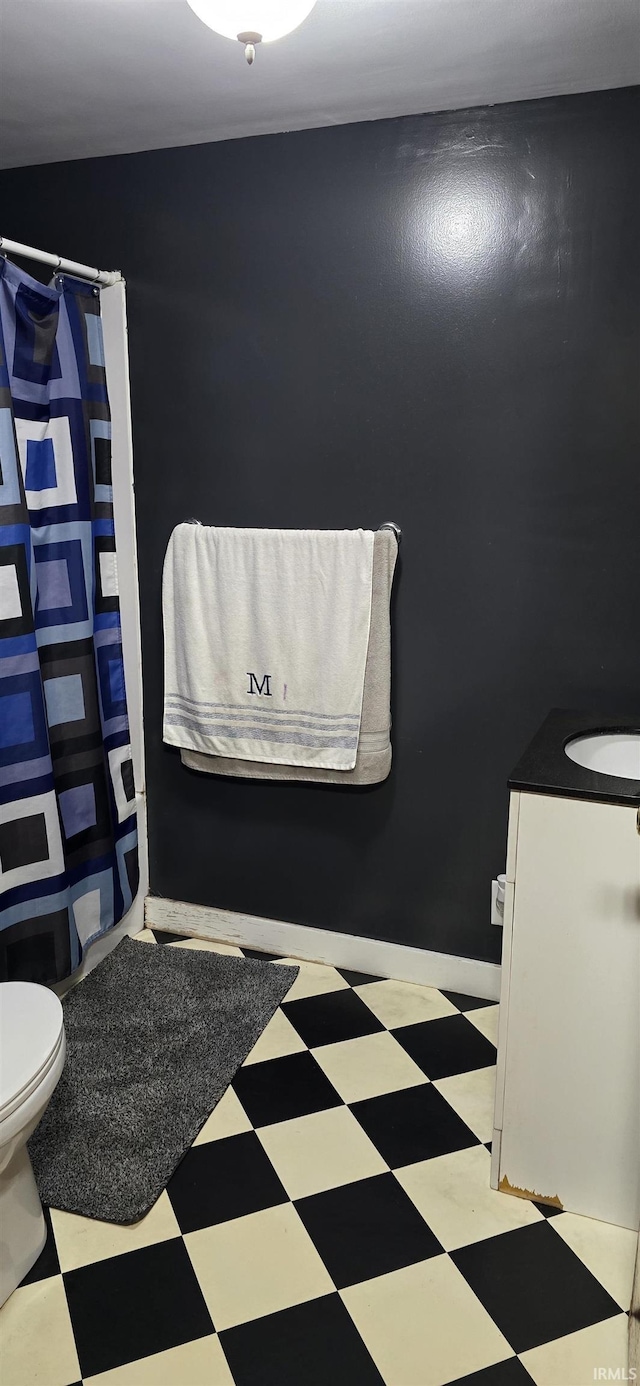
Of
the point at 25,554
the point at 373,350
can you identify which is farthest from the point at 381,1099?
the point at 373,350

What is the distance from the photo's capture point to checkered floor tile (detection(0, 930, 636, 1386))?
1.39 metres

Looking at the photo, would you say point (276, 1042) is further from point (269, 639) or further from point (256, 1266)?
point (269, 639)

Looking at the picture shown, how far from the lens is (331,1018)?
225 centimetres

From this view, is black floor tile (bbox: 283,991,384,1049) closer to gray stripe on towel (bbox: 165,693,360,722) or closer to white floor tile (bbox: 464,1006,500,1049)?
white floor tile (bbox: 464,1006,500,1049)

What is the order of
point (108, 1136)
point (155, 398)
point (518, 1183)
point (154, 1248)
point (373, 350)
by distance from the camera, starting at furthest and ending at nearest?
point (155, 398)
point (373, 350)
point (108, 1136)
point (518, 1183)
point (154, 1248)

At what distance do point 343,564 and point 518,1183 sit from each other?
52.1 inches

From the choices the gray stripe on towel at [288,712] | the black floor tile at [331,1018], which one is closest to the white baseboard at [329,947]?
the black floor tile at [331,1018]

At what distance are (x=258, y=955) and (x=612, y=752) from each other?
116 cm

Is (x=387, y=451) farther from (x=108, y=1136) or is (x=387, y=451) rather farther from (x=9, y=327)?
(x=108, y=1136)

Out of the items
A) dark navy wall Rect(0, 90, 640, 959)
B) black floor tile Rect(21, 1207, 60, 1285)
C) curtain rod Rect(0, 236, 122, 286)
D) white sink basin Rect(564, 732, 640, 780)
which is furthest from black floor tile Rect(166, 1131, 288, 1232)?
curtain rod Rect(0, 236, 122, 286)

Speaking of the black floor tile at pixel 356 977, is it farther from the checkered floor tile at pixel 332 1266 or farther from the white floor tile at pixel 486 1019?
the checkered floor tile at pixel 332 1266

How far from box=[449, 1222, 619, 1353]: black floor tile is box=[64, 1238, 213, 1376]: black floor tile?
0.45 meters

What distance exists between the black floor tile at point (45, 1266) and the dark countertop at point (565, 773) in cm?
110

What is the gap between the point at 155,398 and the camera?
2387 millimetres
